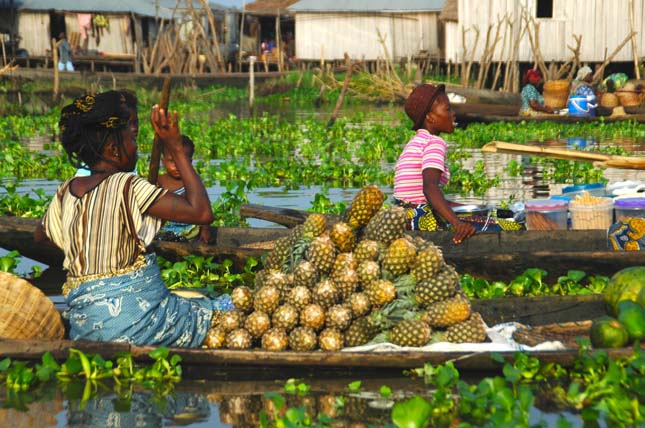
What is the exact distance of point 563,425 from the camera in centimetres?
364

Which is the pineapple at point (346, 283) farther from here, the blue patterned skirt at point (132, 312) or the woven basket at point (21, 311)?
the woven basket at point (21, 311)

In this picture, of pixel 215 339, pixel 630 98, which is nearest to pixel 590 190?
pixel 215 339

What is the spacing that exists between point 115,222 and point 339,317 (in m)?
1.10

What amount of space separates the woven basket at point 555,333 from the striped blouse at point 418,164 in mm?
1655

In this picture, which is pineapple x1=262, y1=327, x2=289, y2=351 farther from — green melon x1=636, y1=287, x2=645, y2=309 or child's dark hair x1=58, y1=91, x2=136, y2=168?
green melon x1=636, y1=287, x2=645, y2=309

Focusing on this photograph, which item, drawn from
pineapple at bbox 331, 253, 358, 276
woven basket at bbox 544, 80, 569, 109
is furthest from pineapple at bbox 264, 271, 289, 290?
woven basket at bbox 544, 80, 569, 109

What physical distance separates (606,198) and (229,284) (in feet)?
8.71

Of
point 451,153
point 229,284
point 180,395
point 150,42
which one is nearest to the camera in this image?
point 180,395

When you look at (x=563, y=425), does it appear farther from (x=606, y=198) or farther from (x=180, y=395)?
(x=606, y=198)

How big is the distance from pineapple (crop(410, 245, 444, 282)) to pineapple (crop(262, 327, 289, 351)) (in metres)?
0.67

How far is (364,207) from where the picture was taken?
512cm

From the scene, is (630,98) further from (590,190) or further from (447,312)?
(447,312)

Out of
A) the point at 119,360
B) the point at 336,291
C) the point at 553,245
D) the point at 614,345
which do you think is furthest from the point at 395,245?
the point at 553,245

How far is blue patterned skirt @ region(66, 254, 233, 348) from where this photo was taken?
472 cm
